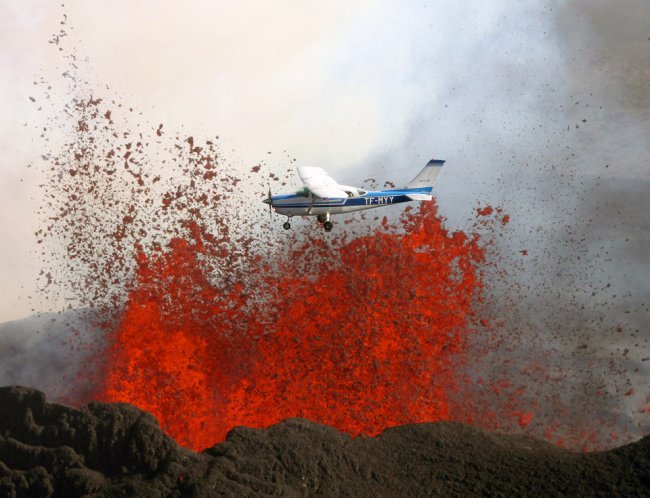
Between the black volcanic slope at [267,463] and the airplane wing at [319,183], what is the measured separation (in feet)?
47.7

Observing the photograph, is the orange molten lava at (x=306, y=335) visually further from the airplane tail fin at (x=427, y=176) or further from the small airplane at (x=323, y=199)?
the small airplane at (x=323, y=199)

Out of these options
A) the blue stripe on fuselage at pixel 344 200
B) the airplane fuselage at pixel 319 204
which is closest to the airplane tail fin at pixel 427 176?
the blue stripe on fuselage at pixel 344 200

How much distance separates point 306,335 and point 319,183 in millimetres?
11799

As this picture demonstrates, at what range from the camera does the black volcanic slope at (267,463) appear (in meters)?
35.8

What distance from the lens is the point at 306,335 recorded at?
5612 centimetres

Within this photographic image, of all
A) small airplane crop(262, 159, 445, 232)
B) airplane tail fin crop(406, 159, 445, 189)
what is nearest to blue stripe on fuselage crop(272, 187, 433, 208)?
small airplane crop(262, 159, 445, 232)

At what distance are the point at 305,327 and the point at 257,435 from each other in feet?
60.3

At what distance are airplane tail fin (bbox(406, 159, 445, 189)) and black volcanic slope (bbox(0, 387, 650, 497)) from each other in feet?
60.1

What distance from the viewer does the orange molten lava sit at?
176 feet

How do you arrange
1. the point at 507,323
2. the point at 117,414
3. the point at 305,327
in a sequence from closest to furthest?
the point at 117,414
the point at 305,327
the point at 507,323

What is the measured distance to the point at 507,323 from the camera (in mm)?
62688

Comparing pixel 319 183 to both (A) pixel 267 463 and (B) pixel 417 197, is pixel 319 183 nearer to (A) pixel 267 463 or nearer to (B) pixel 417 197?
(B) pixel 417 197

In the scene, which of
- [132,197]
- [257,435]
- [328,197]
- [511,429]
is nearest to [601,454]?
[511,429]

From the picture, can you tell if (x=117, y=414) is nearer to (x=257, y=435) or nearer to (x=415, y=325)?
(x=257, y=435)
